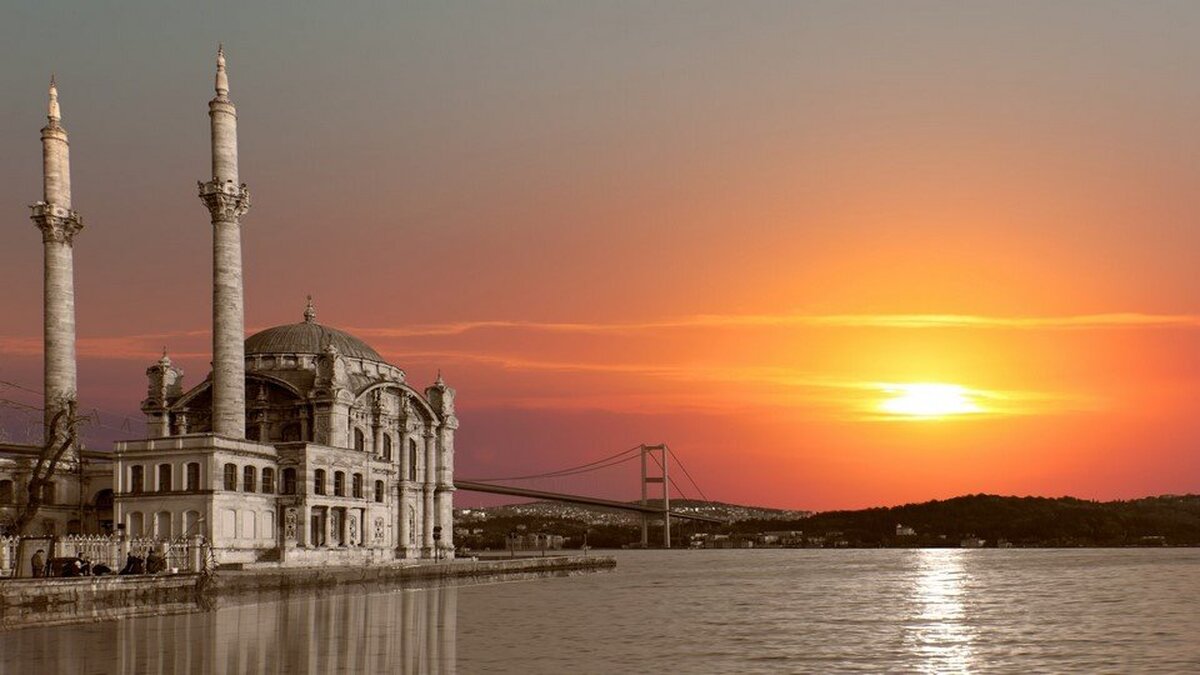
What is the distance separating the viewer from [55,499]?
76.6 metres

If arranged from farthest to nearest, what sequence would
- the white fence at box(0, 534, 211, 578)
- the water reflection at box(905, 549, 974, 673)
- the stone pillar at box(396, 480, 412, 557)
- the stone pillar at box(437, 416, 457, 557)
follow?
the stone pillar at box(437, 416, 457, 557)
the stone pillar at box(396, 480, 412, 557)
the white fence at box(0, 534, 211, 578)
the water reflection at box(905, 549, 974, 673)

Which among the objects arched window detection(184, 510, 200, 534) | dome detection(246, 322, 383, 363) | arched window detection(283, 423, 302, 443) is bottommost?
arched window detection(184, 510, 200, 534)

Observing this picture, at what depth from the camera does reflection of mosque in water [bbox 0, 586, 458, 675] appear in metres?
31.6

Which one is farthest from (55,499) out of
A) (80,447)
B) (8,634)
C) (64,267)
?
(8,634)

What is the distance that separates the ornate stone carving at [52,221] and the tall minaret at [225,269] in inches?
357

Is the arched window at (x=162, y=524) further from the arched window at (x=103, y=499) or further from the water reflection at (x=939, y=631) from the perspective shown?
the water reflection at (x=939, y=631)

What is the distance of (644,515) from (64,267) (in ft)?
397

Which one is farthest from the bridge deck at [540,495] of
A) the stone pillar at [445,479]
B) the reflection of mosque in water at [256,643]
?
the reflection of mosque in water at [256,643]

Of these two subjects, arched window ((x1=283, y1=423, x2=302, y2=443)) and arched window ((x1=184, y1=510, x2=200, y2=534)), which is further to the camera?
arched window ((x1=283, y1=423, x2=302, y2=443))

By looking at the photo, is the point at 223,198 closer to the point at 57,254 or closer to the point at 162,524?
the point at 57,254

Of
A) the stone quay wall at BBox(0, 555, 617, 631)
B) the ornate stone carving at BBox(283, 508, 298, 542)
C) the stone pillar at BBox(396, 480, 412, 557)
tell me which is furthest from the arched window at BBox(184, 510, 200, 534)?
the stone pillar at BBox(396, 480, 412, 557)

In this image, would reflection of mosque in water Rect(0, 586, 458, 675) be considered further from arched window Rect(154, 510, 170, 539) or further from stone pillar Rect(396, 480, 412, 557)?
stone pillar Rect(396, 480, 412, 557)

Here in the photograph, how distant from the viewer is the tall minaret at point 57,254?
74562 millimetres

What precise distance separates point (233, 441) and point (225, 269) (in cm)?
851
